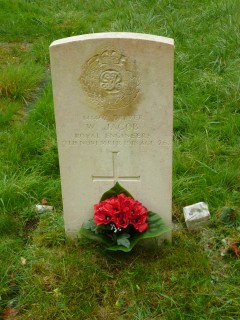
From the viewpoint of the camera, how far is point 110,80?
273 cm

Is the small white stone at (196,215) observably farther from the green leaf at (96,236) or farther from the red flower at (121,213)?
the green leaf at (96,236)

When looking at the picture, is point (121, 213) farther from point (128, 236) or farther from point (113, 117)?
point (113, 117)

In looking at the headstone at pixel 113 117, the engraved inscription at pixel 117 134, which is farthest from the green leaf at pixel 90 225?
the engraved inscription at pixel 117 134

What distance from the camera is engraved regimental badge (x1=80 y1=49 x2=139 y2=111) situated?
2.68 meters

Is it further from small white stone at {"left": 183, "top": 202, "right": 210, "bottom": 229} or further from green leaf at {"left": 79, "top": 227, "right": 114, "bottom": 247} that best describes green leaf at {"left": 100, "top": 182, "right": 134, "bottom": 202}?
small white stone at {"left": 183, "top": 202, "right": 210, "bottom": 229}

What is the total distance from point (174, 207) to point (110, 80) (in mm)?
1198

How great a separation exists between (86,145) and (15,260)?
849 millimetres

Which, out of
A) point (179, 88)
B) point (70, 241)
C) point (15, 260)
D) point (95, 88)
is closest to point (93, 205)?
point (70, 241)

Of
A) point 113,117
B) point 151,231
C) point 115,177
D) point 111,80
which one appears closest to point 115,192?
point 115,177

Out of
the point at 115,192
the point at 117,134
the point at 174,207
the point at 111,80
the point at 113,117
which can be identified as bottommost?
the point at 174,207

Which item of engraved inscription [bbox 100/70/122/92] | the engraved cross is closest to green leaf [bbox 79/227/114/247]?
the engraved cross

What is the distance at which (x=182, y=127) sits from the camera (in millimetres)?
4535

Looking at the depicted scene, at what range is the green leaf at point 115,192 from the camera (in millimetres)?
3055

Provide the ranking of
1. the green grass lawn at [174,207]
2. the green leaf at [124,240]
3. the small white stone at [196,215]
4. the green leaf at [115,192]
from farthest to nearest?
1. the small white stone at [196,215]
2. the green leaf at [115,192]
3. the green leaf at [124,240]
4. the green grass lawn at [174,207]
